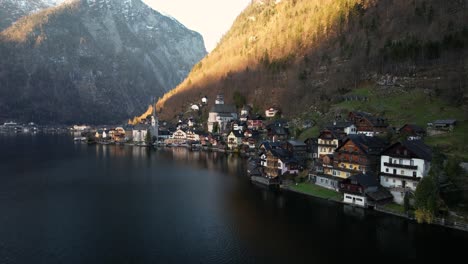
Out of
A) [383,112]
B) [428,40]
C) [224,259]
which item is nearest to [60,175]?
[224,259]

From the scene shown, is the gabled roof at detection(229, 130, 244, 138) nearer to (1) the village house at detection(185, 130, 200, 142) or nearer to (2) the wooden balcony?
(1) the village house at detection(185, 130, 200, 142)

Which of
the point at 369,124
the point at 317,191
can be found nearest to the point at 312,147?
the point at 369,124

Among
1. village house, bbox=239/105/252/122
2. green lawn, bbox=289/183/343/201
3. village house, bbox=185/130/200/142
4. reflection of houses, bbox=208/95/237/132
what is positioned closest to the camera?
green lawn, bbox=289/183/343/201

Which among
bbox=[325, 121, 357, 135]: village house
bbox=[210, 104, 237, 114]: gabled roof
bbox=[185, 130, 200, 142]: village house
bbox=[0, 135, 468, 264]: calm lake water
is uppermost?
bbox=[210, 104, 237, 114]: gabled roof

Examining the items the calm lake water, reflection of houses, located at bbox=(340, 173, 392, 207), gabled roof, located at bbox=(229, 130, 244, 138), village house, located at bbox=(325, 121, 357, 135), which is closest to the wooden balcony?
reflection of houses, located at bbox=(340, 173, 392, 207)

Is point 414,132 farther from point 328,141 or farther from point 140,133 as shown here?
point 140,133

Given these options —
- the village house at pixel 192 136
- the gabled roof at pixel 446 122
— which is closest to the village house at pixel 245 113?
the village house at pixel 192 136

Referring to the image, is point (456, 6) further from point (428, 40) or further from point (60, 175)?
point (60, 175)

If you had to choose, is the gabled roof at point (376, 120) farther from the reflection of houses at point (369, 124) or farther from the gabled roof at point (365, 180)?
the gabled roof at point (365, 180)
